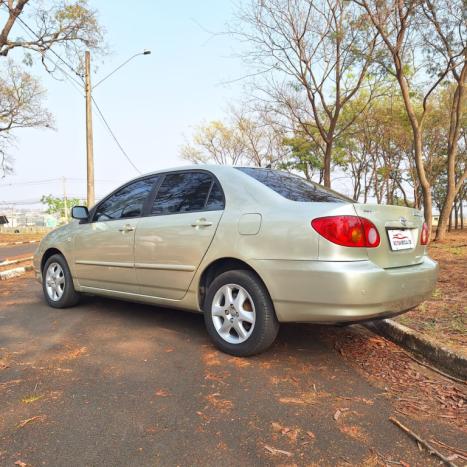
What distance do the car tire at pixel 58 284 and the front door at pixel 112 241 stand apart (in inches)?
9.3

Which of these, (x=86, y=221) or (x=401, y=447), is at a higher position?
(x=86, y=221)

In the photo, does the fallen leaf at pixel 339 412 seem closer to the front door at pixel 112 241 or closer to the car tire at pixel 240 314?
the car tire at pixel 240 314

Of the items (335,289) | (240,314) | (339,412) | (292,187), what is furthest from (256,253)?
(339,412)

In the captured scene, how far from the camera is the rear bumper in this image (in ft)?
9.00

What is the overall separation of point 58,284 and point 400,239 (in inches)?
155

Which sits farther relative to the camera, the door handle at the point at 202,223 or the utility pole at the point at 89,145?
the utility pole at the point at 89,145

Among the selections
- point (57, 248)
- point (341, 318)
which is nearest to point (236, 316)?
point (341, 318)

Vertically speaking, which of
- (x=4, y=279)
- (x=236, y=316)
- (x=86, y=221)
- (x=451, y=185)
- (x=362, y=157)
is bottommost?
(x=4, y=279)

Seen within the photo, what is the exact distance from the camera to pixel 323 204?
297 centimetres

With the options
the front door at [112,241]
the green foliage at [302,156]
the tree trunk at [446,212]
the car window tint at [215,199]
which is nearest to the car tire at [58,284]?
the front door at [112,241]

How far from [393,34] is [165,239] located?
11.0 m

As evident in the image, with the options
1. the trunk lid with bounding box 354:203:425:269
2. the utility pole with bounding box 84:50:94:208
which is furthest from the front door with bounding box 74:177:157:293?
the utility pole with bounding box 84:50:94:208

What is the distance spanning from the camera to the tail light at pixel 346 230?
2791 millimetres

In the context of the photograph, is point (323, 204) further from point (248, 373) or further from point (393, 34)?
point (393, 34)
